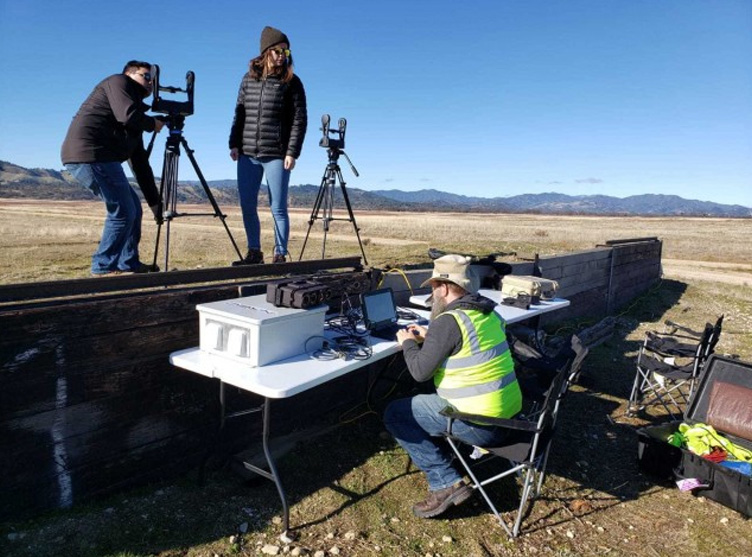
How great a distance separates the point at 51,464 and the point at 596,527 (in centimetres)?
339

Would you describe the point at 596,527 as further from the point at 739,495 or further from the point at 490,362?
the point at 490,362

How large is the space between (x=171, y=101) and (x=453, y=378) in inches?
129

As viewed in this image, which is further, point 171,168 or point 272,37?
point 272,37

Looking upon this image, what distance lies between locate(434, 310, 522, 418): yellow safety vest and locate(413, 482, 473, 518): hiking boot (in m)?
0.58

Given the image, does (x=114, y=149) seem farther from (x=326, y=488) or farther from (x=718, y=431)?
(x=718, y=431)

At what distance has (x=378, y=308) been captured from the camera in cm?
404

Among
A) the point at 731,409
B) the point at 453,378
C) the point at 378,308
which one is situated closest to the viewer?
the point at 453,378

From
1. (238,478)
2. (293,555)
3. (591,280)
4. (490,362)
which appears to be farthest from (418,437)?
(591,280)

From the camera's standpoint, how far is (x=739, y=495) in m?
3.67

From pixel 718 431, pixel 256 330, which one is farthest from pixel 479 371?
pixel 718 431

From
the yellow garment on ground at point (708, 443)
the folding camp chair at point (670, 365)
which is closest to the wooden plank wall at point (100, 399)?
the yellow garment on ground at point (708, 443)

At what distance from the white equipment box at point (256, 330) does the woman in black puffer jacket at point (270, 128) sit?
1858 millimetres

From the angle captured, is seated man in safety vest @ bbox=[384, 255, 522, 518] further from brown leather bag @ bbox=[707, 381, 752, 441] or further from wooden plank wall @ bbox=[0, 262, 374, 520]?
brown leather bag @ bbox=[707, 381, 752, 441]

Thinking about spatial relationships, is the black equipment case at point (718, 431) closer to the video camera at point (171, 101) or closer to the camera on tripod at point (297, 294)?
the camera on tripod at point (297, 294)
